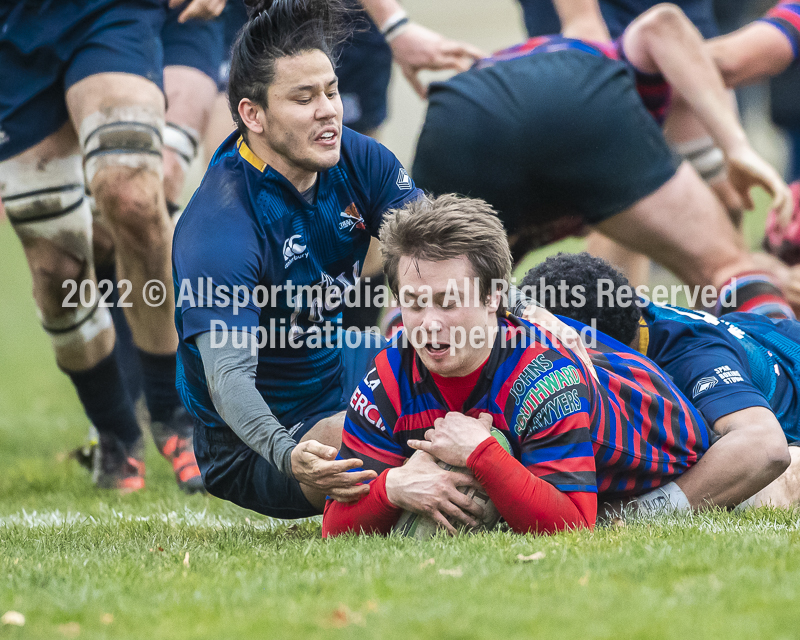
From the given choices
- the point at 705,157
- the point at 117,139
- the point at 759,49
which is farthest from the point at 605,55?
the point at 117,139

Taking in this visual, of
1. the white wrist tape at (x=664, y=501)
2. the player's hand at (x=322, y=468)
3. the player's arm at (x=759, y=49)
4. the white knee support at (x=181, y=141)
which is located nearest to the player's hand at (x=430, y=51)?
the white knee support at (x=181, y=141)

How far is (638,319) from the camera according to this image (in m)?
3.78

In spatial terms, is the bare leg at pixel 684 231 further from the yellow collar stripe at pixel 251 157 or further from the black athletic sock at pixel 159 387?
the black athletic sock at pixel 159 387

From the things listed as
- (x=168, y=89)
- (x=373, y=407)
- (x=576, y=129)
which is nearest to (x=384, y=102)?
(x=168, y=89)

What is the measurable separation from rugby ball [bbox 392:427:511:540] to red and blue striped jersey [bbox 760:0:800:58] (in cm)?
319

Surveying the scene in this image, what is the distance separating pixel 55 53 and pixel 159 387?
1601mm

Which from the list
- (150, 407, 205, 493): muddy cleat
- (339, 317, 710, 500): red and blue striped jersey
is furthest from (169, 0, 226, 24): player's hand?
(339, 317, 710, 500): red and blue striped jersey

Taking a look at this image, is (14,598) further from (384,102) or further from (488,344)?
(384,102)

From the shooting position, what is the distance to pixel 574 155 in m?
4.54

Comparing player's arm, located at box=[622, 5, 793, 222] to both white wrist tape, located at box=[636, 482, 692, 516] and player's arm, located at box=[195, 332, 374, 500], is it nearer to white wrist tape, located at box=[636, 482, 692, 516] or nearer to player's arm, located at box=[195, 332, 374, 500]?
white wrist tape, located at box=[636, 482, 692, 516]

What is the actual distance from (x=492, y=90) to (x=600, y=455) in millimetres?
2053

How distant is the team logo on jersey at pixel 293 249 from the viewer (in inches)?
138

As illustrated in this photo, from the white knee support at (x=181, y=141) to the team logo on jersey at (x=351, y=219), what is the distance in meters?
1.73

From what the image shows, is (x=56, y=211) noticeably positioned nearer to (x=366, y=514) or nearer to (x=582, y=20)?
(x=366, y=514)
